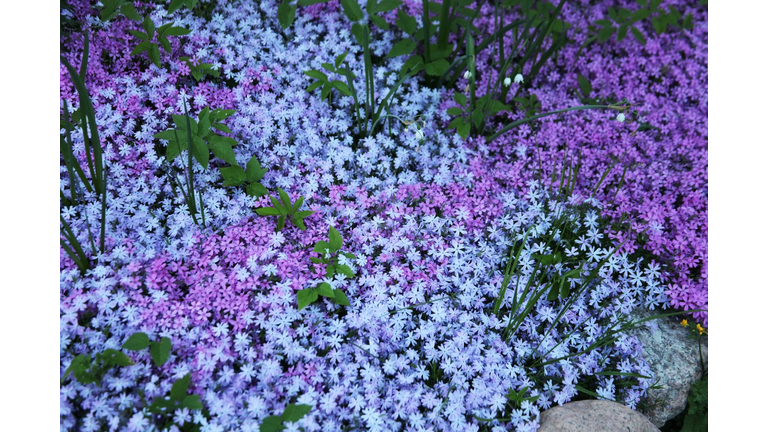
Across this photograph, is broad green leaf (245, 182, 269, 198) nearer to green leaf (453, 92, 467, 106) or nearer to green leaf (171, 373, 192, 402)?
green leaf (171, 373, 192, 402)

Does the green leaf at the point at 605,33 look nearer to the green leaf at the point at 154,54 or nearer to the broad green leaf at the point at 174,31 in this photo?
the broad green leaf at the point at 174,31

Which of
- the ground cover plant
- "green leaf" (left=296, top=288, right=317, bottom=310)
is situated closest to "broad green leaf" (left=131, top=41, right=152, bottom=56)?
the ground cover plant

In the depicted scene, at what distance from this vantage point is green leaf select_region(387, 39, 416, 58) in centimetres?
413

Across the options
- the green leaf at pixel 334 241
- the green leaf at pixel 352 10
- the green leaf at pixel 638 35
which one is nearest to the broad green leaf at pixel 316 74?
the green leaf at pixel 352 10

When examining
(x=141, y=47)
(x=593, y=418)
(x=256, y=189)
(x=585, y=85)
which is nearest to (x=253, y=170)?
(x=256, y=189)

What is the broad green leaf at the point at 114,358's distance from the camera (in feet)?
8.06

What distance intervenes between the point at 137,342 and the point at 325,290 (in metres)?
1.09

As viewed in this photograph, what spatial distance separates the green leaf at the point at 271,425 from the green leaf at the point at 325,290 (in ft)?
2.46

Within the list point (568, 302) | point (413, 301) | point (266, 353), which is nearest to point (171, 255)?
point (266, 353)

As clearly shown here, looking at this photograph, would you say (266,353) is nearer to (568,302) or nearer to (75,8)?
(568,302)

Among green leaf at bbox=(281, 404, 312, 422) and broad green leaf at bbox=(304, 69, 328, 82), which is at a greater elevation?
broad green leaf at bbox=(304, 69, 328, 82)

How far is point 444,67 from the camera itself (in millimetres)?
4215

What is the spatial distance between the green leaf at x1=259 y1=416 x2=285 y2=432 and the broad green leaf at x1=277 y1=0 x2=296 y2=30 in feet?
11.1

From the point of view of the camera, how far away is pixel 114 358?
2.46 meters
